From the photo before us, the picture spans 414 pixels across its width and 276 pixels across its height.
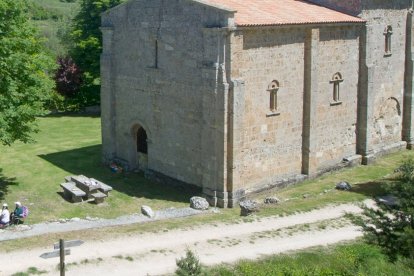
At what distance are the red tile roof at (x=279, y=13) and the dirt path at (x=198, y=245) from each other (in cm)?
752

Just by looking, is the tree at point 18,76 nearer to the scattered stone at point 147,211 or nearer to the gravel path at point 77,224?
the gravel path at point 77,224

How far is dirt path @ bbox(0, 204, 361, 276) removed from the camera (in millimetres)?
16453

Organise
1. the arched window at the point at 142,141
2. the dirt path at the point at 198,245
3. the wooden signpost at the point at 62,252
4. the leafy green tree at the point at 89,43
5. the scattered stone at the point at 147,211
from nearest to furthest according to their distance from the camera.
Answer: the wooden signpost at the point at 62,252 < the dirt path at the point at 198,245 < the scattered stone at the point at 147,211 < the arched window at the point at 142,141 < the leafy green tree at the point at 89,43

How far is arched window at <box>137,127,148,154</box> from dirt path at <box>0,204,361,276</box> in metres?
8.32

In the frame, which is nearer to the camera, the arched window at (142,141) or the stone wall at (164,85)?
the stone wall at (164,85)

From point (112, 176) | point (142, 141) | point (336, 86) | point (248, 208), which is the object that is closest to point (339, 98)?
point (336, 86)

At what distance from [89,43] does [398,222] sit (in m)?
33.8

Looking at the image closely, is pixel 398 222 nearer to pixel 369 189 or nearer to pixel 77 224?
pixel 369 189

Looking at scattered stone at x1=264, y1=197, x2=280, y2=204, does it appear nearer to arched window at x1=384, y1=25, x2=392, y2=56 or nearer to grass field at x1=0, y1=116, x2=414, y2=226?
grass field at x1=0, y1=116, x2=414, y2=226

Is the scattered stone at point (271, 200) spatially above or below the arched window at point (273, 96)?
below

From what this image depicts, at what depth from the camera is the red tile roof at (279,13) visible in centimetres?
2338

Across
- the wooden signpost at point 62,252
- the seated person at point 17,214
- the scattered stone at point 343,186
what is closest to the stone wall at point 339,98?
the scattered stone at point 343,186

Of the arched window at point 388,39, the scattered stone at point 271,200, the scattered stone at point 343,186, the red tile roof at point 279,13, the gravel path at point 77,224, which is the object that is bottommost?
the gravel path at point 77,224

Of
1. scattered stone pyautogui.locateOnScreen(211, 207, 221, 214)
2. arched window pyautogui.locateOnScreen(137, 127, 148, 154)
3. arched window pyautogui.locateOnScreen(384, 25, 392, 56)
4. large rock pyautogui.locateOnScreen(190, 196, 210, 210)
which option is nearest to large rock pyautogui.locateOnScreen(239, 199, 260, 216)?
scattered stone pyautogui.locateOnScreen(211, 207, 221, 214)
